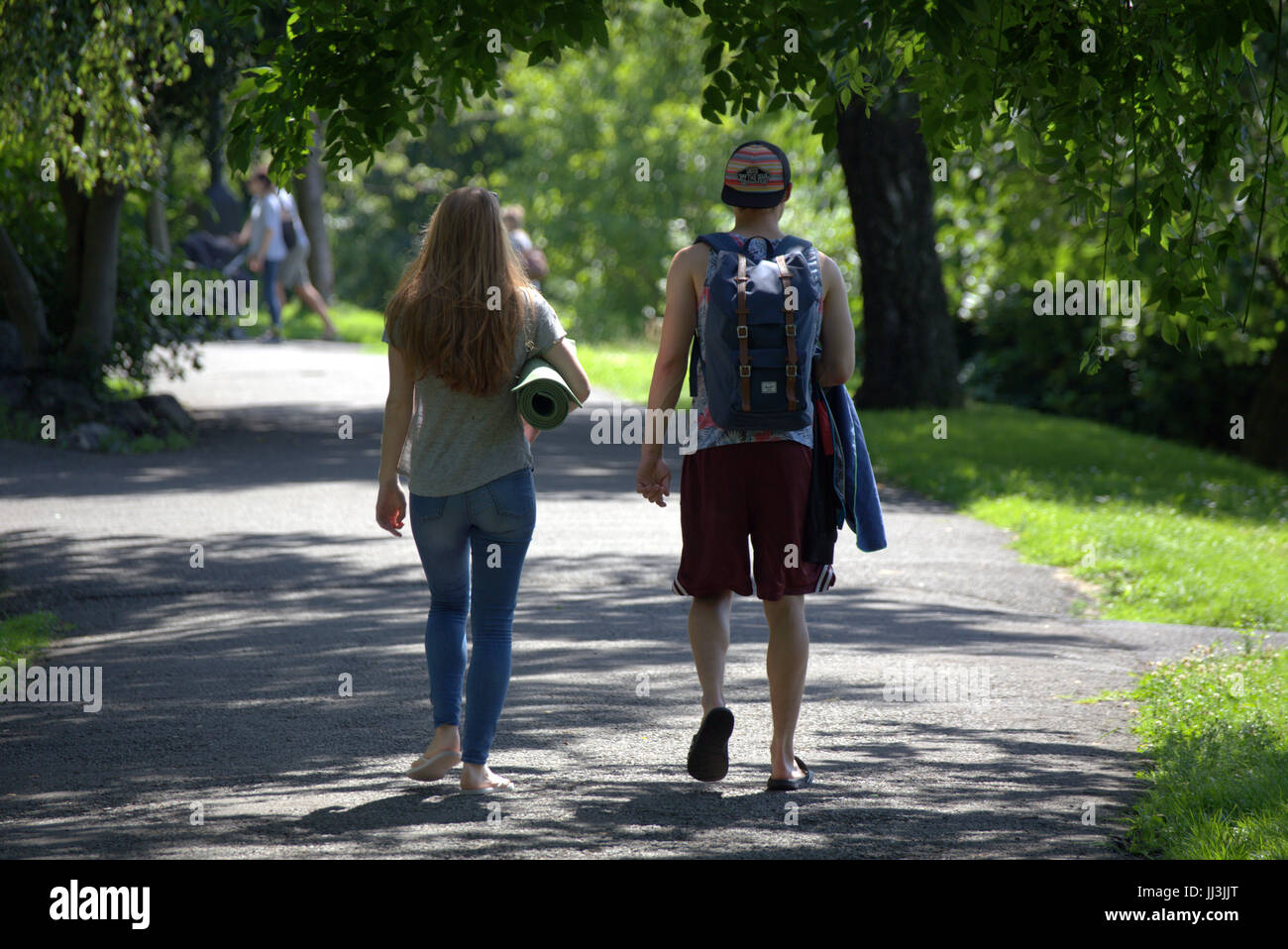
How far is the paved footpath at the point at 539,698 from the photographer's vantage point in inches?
191

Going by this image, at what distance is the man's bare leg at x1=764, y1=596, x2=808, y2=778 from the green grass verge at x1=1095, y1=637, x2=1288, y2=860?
1.09m

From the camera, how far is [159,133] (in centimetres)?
1511

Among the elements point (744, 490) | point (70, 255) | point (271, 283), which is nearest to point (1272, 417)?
point (271, 283)

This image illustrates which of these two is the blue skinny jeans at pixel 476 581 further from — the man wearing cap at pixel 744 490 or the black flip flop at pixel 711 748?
the black flip flop at pixel 711 748

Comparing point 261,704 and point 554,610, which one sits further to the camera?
point 554,610

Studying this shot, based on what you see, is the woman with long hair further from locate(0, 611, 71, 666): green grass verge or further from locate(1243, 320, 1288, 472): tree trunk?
locate(1243, 320, 1288, 472): tree trunk

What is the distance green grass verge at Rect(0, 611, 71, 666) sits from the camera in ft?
24.1

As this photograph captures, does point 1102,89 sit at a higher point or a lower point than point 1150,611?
higher

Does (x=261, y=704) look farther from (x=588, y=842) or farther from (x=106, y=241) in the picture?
(x=106, y=241)

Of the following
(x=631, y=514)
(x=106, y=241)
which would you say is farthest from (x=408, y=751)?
(x=106, y=241)

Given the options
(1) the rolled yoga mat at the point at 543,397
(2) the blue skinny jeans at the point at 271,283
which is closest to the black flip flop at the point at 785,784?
(1) the rolled yoga mat at the point at 543,397

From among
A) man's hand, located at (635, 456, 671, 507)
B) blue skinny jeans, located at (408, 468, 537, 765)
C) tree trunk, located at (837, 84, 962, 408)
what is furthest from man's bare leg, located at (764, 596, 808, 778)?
tree trunk, located at (837, 84, 962, 408)

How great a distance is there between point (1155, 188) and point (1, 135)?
8.33m
